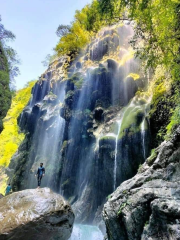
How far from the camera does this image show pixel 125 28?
21.2 metres

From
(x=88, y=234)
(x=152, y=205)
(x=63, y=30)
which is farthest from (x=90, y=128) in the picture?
(x=63, y=30)

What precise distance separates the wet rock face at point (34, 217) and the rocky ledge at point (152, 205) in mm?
2226

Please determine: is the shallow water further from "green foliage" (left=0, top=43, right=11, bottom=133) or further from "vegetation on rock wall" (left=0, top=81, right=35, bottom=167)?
"vegetation on rock wall" (left=0, top=81, right=35, bottom=167)

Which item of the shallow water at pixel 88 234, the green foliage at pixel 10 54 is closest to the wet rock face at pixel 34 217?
the shallow water at pixel 88 234

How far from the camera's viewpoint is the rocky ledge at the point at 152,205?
3.49 m

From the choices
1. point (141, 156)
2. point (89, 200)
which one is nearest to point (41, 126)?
point (89, 200)

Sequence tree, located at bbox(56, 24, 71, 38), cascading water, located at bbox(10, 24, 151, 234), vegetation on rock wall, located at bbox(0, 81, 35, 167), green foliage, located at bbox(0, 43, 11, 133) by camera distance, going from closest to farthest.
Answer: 1. cascading water, located at bbox(10, 24, 151, 234)
2. green foliage, located at bbox(0, 43, 11, 133)
3. tree, located at bbox(56, 24, 71, 38)
4. vegetation on rock wall, located at bbox(0, 81, 35, 167)

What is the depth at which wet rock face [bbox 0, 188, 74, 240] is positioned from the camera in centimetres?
579

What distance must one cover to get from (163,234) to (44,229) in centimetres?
425

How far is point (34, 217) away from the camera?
6094 millimetres

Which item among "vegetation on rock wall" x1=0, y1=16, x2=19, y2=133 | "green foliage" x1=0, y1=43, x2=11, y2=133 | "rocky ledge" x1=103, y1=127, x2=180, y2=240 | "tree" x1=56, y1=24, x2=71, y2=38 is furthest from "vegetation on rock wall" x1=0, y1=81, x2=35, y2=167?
"rocky ledge" x1=103, y1=127, x2=180, y2=240

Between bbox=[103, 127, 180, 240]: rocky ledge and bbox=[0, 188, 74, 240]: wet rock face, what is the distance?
2226mm

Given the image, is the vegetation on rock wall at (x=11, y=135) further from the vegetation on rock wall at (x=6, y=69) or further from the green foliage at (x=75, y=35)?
the vegetation on rock wall at (x=6, y=69)

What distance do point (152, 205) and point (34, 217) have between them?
4.17m
